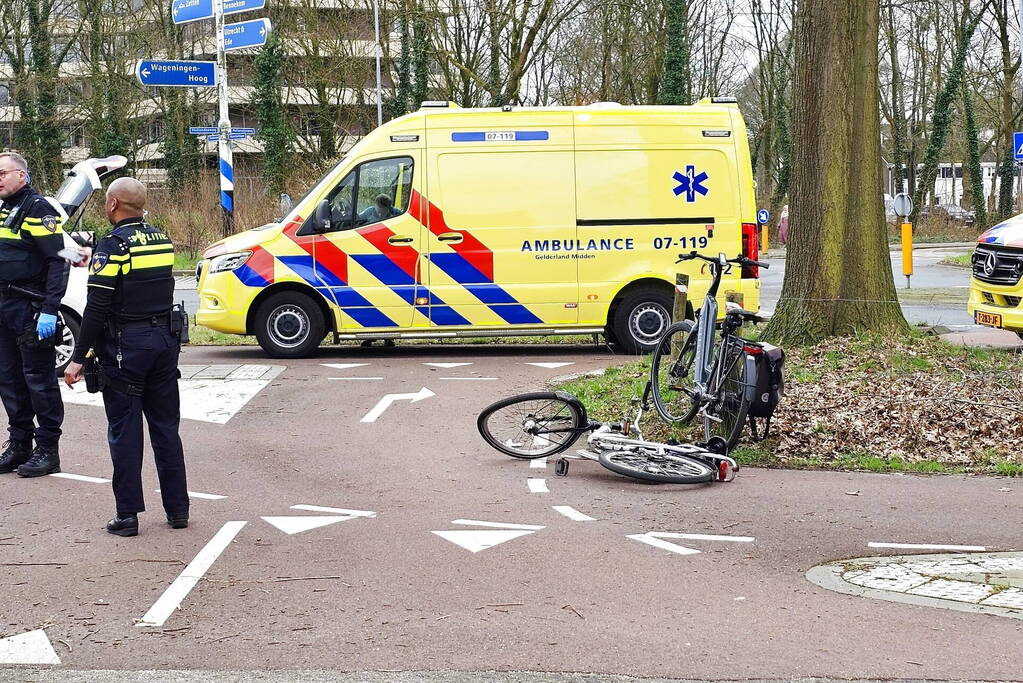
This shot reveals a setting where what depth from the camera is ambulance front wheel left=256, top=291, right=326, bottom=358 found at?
13648mm

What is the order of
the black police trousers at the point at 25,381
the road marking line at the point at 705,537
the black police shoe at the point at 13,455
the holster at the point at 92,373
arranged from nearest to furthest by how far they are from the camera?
the road marking line at the point at 705,537, the holster at the point at 92,373, the black police trousers at the point at 25,381, the black police shoe at the point at 13,455

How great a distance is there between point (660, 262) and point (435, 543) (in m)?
7.95

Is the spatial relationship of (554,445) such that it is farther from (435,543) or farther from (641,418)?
(435,543)

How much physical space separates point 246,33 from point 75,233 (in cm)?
886

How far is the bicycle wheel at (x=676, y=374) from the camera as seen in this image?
29.0 ft

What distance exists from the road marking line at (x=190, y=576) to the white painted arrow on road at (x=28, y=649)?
1.21ft

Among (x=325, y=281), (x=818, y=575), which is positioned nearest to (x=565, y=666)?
(x=818, y=575)

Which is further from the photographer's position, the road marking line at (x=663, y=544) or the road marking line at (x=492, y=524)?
the road marking line at (x=492, y=524)

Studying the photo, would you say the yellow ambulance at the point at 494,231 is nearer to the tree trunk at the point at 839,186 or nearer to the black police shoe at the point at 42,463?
the tree trunk at the point at 839,186

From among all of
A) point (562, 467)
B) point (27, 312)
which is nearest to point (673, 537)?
point (562, 467)

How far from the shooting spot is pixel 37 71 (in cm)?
4203

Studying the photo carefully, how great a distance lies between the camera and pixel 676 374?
907 centimetres

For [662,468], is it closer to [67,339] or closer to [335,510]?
[335,510]

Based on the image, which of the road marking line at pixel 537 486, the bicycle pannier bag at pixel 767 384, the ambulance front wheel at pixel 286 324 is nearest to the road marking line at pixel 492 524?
the road marking line at pixel 537 486
